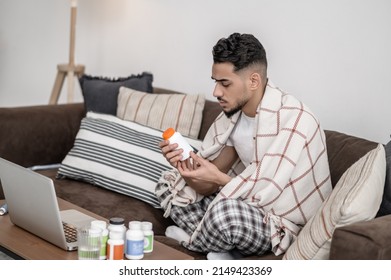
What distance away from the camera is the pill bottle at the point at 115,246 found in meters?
1.99

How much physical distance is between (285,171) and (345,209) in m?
0.49

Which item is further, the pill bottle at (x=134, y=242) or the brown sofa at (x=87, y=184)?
the pill bottle at (x=134, y=242)

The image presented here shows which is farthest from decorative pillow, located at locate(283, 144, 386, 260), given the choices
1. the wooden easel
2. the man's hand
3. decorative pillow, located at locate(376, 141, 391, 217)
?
the wooden easel

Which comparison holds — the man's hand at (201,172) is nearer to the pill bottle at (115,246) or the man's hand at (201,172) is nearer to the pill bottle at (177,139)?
the pill bottle at (177,139)

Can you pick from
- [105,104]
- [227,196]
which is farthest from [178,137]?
[105,104]

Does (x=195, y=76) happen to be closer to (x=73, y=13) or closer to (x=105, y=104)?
(x=105, y=104)

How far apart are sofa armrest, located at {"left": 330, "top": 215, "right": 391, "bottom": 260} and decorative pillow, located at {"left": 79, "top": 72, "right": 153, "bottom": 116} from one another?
1.83 meters

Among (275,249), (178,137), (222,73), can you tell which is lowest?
(275,249)

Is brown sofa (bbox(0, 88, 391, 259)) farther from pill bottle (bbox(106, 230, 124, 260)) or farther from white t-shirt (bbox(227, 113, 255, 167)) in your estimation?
pill bottle (bbox(106, 230, 124, 260))

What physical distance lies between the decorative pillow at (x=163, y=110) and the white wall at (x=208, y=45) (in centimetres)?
35

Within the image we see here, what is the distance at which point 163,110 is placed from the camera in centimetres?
330

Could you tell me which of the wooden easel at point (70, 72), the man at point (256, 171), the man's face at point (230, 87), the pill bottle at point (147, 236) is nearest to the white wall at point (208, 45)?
the wooden easel at point (70, 72)

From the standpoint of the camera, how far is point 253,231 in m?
2.33
